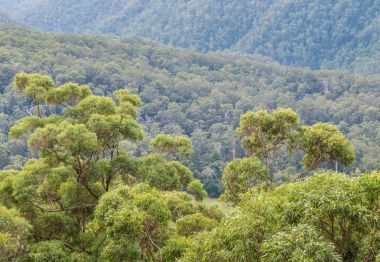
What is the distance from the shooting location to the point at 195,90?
120m

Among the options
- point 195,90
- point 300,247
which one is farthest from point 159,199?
point 195,90

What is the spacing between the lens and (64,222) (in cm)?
1501

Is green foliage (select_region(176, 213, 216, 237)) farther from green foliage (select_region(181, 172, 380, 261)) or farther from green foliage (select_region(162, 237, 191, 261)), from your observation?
green foliage (select_region(181, 172, 380, 261))

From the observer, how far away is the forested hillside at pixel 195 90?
86125 mm

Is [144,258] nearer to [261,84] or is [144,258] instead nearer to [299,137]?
[299,137]

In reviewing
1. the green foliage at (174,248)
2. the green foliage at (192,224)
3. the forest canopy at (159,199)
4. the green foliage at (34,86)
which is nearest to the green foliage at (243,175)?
the forest canopy at (159,199)

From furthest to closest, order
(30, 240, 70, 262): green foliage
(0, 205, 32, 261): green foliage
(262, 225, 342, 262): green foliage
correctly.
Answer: (30, 240, 70, 262): green foliage, (0, 205, 32, 261): green foliage, (262, 225, 342, 262): green foliage

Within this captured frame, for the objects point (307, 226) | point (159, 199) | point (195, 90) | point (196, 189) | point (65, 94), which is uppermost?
point (307, 226)

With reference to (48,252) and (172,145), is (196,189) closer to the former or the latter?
(172,145)

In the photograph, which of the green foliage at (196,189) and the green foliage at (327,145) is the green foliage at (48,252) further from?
the green foliage at (327,145)

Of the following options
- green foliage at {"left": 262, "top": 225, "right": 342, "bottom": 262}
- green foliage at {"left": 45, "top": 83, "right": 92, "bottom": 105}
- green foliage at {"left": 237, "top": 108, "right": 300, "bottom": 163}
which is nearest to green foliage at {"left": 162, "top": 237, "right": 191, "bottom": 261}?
green foliage at {"left": 237, "top": 108, "right": 300, "bottom": 163}

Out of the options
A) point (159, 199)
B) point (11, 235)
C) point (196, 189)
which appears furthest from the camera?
point (196, 189)

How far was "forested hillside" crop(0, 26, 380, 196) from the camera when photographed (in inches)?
3391

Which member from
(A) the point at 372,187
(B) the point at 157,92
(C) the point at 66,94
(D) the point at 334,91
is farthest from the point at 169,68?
(A) the point at 372,187
